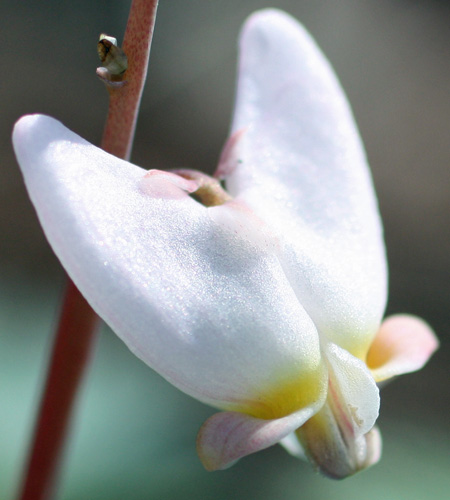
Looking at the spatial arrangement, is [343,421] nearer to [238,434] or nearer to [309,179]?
[238,434]

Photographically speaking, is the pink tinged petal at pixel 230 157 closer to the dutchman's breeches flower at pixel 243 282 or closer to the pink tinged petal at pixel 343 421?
the dutchman's breeches flower at pixel 243 282

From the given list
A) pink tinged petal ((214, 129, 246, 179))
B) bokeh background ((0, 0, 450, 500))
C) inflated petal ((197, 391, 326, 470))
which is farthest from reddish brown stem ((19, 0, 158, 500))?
bokeh background ((0, 0, 450, 500))

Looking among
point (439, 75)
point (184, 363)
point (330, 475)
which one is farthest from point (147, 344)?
point (439, 75)

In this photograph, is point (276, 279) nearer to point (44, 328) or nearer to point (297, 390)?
Result: point (297, 390)

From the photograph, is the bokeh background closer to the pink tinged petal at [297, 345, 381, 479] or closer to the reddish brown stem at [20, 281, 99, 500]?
the reddish brown stem at [20, 281, 99, 500]

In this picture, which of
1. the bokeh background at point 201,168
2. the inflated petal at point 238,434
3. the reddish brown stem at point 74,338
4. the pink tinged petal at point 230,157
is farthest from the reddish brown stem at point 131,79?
the bokeh background at point 201,168

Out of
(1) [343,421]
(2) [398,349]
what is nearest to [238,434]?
(1) [343,421]
